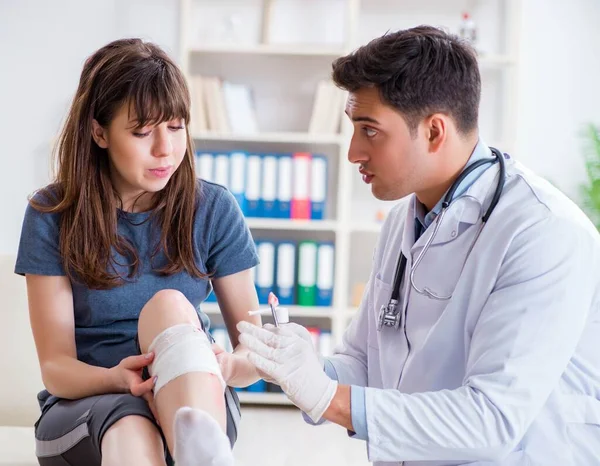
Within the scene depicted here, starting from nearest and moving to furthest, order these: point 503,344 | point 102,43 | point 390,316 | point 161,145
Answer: point 503,344
point 390,316
point 161,145
point 102,43

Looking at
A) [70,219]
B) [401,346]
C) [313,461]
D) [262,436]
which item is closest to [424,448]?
[401,346]

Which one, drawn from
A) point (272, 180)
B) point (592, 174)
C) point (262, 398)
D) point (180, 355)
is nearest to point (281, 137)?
point (272, 180)

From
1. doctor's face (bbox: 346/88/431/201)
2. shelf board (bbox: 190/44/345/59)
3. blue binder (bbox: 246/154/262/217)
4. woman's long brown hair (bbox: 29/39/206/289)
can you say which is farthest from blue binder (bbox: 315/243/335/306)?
doctor's face (bbox: 346/88/431/201)

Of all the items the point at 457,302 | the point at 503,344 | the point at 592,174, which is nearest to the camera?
the point at 503,344

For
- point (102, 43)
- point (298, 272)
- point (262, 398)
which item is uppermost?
point (102, 43)

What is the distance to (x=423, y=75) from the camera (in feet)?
4.91

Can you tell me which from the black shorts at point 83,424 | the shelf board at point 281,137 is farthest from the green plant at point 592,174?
the black shorts at point 83,424

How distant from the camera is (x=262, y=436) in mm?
3402

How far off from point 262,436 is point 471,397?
7.25ft

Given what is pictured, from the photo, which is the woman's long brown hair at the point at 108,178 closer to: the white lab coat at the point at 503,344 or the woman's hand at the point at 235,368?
the woman's hand at the point at 235,368

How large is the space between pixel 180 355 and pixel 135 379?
16 centimetres

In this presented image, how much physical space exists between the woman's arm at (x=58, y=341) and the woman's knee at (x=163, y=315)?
132 millimetres

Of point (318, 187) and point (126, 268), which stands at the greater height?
point (126, 268)

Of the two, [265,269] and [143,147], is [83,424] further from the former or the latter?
[265,269]
